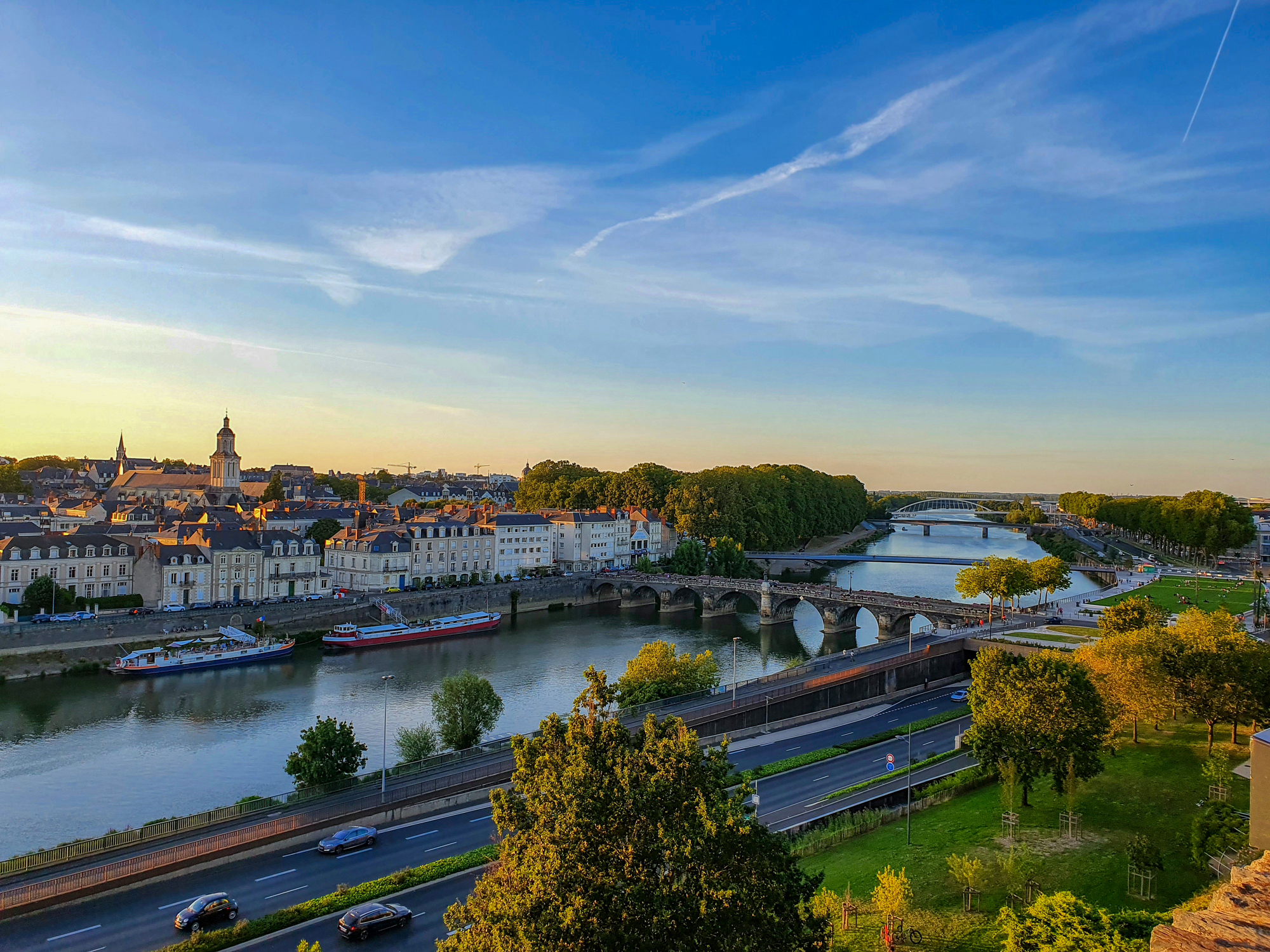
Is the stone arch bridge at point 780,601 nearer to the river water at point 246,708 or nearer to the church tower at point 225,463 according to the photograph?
the river water at point 246,708

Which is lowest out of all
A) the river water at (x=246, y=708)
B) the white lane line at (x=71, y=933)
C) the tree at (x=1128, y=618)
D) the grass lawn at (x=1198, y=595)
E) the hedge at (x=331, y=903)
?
the river water at (x=246, y=708)

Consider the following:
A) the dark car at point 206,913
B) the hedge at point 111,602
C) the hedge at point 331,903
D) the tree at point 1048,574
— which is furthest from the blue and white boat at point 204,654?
the tree at point 1048,574

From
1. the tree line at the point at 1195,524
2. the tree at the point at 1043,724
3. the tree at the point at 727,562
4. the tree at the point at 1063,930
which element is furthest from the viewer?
the tree line at the point at 1195,524

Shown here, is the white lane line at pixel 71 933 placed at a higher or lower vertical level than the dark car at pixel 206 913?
lower

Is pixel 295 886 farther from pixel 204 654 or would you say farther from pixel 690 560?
pixel 690 560

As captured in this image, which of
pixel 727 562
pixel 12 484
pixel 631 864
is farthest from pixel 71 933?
pixel 12 484

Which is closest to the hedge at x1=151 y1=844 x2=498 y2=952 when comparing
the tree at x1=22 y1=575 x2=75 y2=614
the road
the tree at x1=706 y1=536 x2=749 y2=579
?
the road

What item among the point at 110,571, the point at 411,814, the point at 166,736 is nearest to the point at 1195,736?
the point at 411,814
